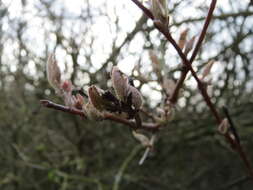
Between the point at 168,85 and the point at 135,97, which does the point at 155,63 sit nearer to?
the point at 168,85

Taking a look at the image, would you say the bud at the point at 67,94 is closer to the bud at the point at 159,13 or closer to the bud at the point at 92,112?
the bud at the point at 92,112

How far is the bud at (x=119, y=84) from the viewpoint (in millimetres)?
566

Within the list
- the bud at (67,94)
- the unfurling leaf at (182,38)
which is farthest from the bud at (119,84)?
the unfurling leaf at (182,38)

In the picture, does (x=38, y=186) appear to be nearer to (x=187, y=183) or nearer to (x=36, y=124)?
(x=36, y=124)

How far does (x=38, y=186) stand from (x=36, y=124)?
1.39ft

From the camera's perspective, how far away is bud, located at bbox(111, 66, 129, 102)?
0.57m

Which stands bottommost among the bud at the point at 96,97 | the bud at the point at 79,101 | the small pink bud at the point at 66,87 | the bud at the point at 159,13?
the bud at the point at 96,97

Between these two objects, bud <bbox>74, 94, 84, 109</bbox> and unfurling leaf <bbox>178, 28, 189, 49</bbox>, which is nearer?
bud <bbox>74, 94, 84, 109</bbox>

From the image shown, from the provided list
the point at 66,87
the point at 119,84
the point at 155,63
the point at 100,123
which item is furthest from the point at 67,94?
the point at 100,123

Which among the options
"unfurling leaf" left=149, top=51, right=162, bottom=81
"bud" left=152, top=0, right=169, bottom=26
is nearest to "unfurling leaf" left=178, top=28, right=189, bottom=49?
"unfurling leaf" left=149, top=51, right=162, bottom=81

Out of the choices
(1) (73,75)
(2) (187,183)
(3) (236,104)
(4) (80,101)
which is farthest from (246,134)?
(4) (80,101)

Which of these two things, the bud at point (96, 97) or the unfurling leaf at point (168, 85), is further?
the unfurling leaf at point (168, 85)

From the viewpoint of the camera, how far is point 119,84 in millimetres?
568

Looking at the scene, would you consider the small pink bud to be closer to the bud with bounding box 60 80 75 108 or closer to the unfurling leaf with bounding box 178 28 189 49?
the bud with bounding box 60 80 75 108
